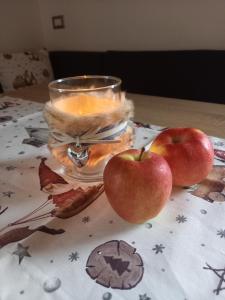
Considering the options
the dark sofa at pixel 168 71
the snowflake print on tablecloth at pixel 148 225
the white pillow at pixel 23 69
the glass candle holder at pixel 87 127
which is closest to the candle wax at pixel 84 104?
the glass candle holder at pixel 87 127

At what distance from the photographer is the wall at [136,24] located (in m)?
1.44

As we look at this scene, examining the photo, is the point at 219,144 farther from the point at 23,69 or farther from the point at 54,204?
the point at 23,69

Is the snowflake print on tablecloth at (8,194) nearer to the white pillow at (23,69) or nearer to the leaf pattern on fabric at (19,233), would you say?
the leaf pattern on fabric at (19,233)

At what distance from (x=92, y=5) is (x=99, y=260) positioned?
1.92 m

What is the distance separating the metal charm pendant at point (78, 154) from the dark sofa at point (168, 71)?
1050 millimetres

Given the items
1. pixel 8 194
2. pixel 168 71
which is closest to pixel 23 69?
pixel 168 71

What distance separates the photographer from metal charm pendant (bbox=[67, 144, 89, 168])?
537 millimetres

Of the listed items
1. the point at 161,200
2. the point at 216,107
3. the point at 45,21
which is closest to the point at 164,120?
the point at 216,107

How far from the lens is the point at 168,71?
1.54 m

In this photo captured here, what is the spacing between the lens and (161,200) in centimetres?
42

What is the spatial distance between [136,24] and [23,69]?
86 cm

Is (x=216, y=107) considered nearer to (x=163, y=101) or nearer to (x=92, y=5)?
(x=163, y=101)

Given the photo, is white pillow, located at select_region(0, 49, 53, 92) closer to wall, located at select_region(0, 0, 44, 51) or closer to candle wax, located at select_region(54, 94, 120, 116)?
wall, located at select_region(0, 0, 44, 51)

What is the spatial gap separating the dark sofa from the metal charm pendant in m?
1.05
